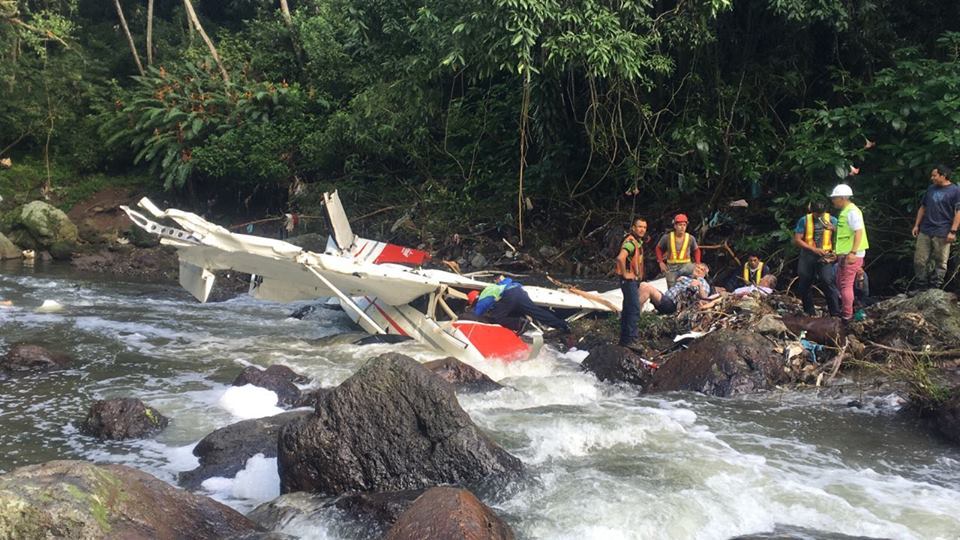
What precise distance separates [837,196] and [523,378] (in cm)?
448

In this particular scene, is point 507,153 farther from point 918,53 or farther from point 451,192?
point 918,53

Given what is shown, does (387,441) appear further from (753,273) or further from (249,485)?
(753,273)

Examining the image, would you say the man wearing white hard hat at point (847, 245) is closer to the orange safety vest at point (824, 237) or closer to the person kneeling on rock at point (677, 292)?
the orange safety vest at point (824, 237)

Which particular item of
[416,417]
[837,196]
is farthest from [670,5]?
[416,417]

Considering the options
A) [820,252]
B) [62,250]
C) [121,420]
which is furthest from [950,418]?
[62,250]

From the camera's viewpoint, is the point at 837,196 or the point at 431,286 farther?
the point at 431,286

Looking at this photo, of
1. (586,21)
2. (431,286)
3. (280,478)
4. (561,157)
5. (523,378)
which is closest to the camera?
(280,478)

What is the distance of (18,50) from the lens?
28.1m

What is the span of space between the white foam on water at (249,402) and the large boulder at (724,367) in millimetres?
4163

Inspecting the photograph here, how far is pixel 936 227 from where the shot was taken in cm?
1088

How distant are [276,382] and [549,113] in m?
9.02

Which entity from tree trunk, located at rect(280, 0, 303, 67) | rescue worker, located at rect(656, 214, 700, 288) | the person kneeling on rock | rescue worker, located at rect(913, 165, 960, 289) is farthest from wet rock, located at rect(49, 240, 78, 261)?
rescue worker, located at rect(913, 165, 960, 289)

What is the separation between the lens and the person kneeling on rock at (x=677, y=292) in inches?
471

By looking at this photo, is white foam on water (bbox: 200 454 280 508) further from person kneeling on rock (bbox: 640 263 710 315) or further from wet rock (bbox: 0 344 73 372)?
person kneeling on rock (bbox: 640 263 710 315)
